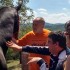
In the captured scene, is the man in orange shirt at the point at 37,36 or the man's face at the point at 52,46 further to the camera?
the man in orange shirt at the point at 37,36

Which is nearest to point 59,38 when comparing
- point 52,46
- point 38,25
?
point 52,46

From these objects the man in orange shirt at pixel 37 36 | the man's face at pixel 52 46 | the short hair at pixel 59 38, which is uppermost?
the short hair at pixel 59 38

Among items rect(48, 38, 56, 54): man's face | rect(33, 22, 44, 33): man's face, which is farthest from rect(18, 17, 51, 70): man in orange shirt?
rect(48, 38, 56, 54): man's face

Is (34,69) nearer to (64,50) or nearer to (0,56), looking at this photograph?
(0,56)

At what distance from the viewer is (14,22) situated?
16.4ft

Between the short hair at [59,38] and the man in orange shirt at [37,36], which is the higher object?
the short hair at [59,38]

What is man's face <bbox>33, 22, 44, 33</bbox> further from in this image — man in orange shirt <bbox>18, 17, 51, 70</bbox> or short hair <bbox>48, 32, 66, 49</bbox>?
short hair <bbox>48, 32, 66, 49</bbox>

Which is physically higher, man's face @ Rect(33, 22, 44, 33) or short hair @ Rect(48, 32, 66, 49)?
short hair @ Rect(48, 32, 66, 49)

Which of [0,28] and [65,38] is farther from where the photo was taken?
[0,28]

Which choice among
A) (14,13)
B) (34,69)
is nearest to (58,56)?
(34,69)

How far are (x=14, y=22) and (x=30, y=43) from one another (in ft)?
1.69

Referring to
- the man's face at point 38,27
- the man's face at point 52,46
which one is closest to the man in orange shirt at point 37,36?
the man's face at point 38,27

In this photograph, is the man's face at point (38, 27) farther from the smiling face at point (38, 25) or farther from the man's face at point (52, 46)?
the man's face at point (52, 46)

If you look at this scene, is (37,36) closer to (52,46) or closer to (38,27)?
(38,27)
